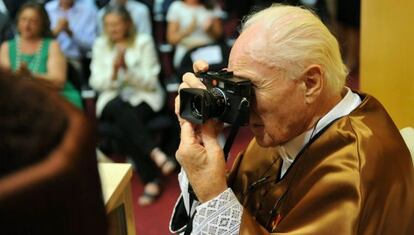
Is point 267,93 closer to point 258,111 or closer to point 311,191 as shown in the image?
point 258,111

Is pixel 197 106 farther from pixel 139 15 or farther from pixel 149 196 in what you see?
pixel 139 15

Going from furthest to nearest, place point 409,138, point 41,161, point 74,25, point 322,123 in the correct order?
point 74,25, point 409,138, point 322,123, point 41,161

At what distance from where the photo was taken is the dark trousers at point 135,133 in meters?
3.07

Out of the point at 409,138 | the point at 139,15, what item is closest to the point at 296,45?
the point at 409,138

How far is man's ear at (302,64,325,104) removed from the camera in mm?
1273

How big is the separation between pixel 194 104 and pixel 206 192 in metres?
0.20

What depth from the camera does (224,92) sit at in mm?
1277

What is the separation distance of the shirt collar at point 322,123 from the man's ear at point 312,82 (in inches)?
2.6

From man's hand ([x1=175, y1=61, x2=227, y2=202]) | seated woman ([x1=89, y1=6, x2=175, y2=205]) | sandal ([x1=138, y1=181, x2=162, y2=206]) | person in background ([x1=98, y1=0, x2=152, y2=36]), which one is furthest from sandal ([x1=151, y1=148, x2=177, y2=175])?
man's hand ([x1=175, y1=61, x2=227, y2=202])

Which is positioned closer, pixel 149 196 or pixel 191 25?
pixel 149 196

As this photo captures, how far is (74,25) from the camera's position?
3623 mm

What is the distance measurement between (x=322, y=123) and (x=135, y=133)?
1.86m

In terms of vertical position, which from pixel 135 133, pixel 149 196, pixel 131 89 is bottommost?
pixel 149 196

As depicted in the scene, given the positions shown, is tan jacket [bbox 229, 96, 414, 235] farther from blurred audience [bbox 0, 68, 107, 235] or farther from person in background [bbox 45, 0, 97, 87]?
person in background [bbox 45, 0, 97, 87]
